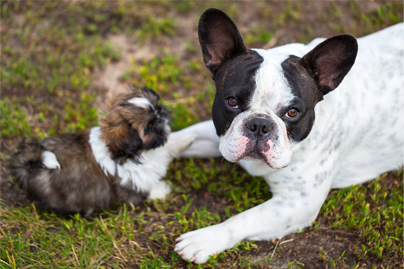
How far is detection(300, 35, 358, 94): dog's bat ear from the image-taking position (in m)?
3.14

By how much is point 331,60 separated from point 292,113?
61 cm

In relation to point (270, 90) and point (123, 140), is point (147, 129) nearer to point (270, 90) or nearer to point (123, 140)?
point (123, 140)

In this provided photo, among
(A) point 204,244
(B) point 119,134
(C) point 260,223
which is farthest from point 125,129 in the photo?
(C) point 260,223

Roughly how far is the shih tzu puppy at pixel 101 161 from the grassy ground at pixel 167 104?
0.90 feet

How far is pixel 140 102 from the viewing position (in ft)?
12.8

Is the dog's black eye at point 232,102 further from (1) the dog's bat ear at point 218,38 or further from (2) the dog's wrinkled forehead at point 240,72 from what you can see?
(1) the dog's bat ear at point 218,38

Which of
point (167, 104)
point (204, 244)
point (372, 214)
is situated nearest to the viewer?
point (204, 244)

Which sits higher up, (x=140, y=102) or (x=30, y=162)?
(x=140, y=102)

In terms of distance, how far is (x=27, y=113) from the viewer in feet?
17.0

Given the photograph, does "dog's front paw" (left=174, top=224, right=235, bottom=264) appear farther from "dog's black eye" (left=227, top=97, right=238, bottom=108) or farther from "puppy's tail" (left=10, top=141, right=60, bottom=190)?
"puppy's tail" (left=10, top=141, right=60, bottom=190)

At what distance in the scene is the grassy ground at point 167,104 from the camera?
375 cm

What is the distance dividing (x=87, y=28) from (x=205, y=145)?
3.20 metres

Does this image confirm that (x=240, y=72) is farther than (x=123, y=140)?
No

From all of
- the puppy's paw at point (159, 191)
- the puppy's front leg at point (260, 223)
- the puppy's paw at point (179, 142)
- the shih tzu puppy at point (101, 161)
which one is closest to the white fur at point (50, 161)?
the shih tzu puppy at point (101, 161)
